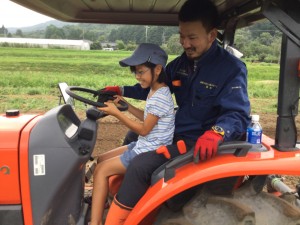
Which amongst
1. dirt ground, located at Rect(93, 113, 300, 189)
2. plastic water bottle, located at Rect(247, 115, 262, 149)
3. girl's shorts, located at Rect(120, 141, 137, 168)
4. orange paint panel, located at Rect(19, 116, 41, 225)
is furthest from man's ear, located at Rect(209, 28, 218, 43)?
dirt ground, located at Rect(93, 113, 300, 189)

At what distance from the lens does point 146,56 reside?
7.41 ft

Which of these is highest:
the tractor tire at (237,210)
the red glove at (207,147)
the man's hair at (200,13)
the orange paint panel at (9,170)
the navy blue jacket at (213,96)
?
the man's hair at (200,13)

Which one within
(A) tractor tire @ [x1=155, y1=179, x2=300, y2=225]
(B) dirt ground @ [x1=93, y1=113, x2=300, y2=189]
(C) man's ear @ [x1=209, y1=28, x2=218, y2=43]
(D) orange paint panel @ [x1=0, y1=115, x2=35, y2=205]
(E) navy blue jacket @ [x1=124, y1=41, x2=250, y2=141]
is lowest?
(B) dirt ground @ [x1=93, y1=113, x2=300, y2=189]

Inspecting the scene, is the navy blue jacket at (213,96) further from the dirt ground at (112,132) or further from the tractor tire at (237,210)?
the dirt ground at (112,132)

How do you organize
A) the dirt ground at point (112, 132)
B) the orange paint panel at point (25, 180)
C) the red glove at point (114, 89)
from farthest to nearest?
the dirt ground at point (112, 132) < the red glove at point (114, 89) < the orange paint panel at point (25, 180)

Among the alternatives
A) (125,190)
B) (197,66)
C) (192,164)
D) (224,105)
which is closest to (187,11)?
(197,66)

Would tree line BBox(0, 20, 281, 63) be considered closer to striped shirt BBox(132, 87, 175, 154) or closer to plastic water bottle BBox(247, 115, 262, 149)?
plastic water bottle BBox(247, 115, 262, 149)

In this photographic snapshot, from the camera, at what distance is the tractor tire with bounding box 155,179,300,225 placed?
6.12ft

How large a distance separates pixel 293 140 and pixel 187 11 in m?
0.98

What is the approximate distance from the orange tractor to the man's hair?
230 millimetres

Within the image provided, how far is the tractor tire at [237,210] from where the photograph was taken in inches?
73.4

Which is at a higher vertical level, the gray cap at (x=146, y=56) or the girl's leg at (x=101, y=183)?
the gray cap at (x=146, y=56)

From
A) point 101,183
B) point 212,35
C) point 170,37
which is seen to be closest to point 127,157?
point 101,183

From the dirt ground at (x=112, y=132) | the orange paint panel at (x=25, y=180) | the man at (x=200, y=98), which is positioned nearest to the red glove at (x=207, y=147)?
the man at (x=200, y=98)
